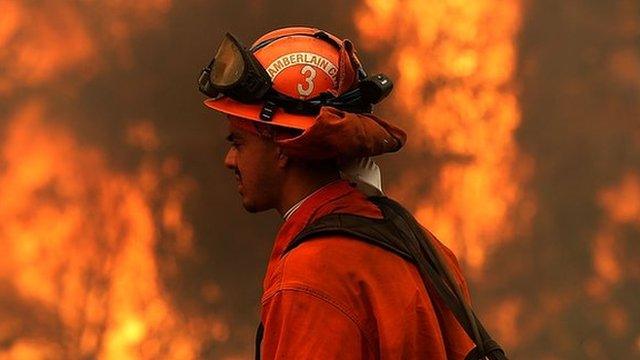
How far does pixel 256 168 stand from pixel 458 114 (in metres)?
2.63

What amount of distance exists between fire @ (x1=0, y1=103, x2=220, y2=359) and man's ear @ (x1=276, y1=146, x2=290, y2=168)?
6.79ft

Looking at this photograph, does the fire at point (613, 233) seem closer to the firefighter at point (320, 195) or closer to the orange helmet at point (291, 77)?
the firefighter at point (320, 195)

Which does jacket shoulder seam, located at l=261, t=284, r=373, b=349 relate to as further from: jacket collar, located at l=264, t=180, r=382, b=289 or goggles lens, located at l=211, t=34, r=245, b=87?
goggles lens, located at l=211, t=34, r=245, b=87

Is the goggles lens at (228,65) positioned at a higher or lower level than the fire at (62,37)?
lower

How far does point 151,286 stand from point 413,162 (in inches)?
49.6

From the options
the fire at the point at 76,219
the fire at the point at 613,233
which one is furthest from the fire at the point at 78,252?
the fire at the point at 613,233

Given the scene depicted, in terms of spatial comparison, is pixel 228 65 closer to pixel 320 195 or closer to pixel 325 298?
pixel 320 195

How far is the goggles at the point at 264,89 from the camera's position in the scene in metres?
2.24

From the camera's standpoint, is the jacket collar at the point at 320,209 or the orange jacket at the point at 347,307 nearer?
the orange jacket at the point at 347,307

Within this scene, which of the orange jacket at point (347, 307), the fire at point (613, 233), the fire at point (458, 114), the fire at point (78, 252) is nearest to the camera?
the orange jacket at point (347, 307)

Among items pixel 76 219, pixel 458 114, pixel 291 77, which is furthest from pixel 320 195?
pixel 458 114

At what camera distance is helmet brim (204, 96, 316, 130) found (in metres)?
2.21

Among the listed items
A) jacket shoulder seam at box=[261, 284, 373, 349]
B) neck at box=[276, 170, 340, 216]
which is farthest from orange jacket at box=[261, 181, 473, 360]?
neck at box=[276, 170, 340, 216]

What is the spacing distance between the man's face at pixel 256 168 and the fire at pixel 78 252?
200 cm
